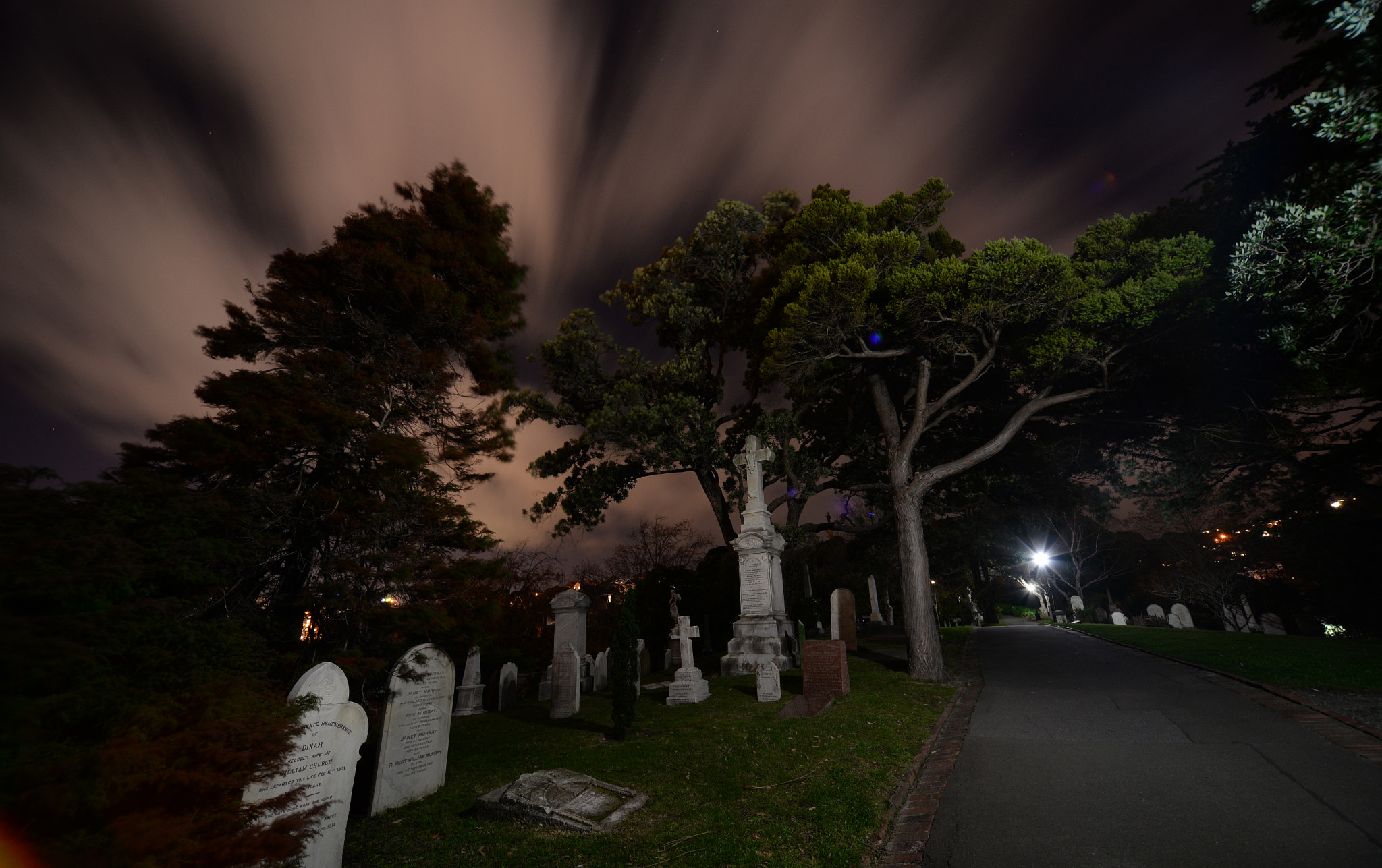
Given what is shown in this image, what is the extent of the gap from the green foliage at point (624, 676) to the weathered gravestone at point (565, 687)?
1.90 meters

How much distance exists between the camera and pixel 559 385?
62.7 feet

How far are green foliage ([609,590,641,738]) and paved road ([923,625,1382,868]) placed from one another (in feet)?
14.9

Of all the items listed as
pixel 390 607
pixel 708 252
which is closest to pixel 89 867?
pixel 390 607

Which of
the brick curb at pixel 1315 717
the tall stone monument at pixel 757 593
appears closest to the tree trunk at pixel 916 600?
the tall stone monument at pixel 757 593

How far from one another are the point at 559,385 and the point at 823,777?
52.9 feet

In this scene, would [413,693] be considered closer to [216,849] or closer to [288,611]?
[288,611]

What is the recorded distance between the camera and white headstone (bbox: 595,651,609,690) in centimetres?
1426

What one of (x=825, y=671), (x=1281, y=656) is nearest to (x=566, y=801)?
(x=825, y=671)

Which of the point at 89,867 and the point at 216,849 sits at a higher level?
the point at 89,867

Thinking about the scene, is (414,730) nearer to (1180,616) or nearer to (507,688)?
(507,688)

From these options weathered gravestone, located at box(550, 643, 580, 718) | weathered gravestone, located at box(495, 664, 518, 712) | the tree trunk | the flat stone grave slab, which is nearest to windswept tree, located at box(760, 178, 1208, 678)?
the tree trunk

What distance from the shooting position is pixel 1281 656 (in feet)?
35.9

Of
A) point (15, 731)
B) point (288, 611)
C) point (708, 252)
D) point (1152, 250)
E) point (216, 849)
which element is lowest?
point (216, 849)

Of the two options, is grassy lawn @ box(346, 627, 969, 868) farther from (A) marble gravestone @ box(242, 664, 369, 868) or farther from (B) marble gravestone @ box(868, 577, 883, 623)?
(B) marble gravestone @ box(868, 577, 883, 623)
